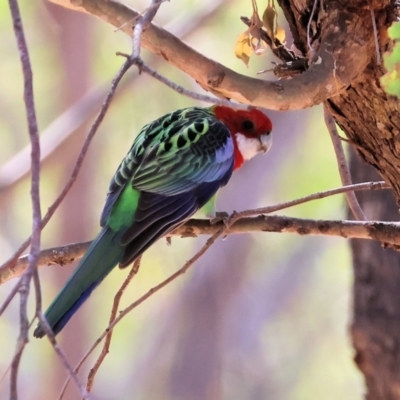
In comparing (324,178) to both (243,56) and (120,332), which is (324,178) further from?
(243,56)

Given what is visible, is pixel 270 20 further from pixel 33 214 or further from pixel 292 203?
pixel 33 214

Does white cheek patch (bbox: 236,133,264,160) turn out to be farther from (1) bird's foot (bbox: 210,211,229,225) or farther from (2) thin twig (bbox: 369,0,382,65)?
(2) thin twig (bbox: 369,0,382,65)

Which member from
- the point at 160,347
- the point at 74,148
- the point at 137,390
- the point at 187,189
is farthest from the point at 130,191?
the point at 137,390

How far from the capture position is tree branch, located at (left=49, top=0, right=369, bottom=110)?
1796mm

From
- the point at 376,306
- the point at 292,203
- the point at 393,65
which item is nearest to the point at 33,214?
the point at 393,65

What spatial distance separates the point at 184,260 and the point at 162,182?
4.09m

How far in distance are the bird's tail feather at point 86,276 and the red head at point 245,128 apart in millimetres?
1060

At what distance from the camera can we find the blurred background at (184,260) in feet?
20.7

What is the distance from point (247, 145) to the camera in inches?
130

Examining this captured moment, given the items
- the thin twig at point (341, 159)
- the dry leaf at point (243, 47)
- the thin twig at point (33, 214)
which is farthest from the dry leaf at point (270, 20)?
the thin twig at point (33, 214)

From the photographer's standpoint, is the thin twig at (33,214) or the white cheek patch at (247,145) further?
the white cheek patch at (247,145)

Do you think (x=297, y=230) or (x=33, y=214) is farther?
(x=297, y=230)

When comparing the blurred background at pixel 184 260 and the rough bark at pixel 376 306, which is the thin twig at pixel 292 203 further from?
the blurred background at pixel 184 260

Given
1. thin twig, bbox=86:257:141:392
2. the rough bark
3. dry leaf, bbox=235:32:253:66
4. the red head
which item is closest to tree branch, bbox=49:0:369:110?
dry leaf, bbox=235:32:253:66
